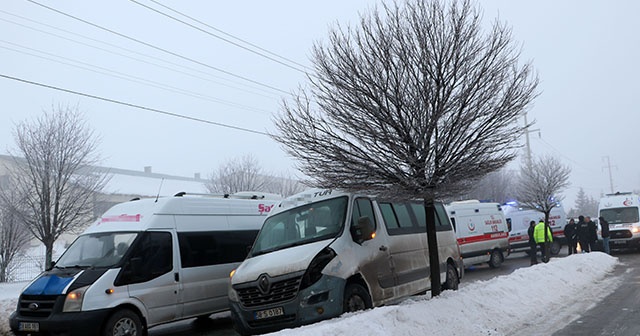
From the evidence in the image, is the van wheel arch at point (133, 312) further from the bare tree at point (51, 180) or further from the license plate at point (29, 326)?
the bare tree at point (51, 180)

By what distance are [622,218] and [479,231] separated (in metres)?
9.10

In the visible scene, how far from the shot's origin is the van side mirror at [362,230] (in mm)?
7949

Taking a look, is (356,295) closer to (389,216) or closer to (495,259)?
(389,216)

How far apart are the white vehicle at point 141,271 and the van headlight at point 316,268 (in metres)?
3.08

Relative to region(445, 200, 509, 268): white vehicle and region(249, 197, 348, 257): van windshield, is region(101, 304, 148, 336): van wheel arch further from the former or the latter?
region(445, 200, 509, 268): white vehicle

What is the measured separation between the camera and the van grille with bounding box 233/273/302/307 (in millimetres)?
7180

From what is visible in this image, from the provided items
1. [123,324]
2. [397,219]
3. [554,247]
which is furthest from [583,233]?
[123,324]

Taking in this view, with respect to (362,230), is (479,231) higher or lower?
lower

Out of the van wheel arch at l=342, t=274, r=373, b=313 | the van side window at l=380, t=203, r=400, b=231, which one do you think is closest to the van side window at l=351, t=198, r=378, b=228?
the van side window at l=380, t=203, r=400, b=231

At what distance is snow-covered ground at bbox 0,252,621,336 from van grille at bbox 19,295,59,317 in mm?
1879

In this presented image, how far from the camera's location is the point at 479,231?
18.4 m

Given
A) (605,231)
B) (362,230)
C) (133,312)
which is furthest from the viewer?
(605,231)

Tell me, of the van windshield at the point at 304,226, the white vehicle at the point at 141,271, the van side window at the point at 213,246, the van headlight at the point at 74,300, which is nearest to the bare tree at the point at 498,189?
the van side window at the point at 213,246

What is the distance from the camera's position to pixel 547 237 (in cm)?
1842
